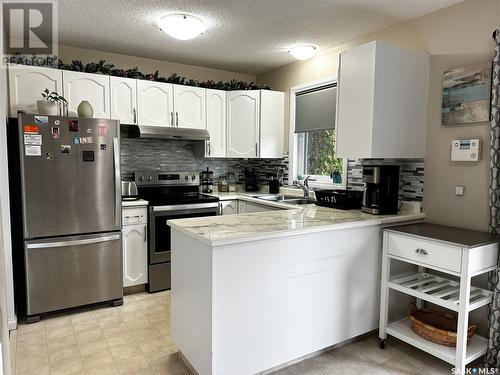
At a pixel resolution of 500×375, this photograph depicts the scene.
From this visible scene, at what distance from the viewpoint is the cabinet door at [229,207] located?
3791mm

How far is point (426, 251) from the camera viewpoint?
2133 millimetres

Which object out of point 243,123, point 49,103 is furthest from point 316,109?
point 49,103

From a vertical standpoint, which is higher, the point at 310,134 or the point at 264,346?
Result: the point at 310,134

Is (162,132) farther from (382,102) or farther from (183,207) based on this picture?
(382,102)

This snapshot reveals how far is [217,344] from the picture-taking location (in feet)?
5.95

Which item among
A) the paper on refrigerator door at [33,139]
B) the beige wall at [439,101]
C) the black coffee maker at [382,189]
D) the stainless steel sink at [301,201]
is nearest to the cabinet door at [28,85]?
the paper on refrigerator door at [33,139]

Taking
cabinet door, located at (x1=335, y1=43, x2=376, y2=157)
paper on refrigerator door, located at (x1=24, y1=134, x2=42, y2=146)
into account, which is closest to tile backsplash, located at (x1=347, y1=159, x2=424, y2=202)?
cabinet door, located at (x1=335, y1=43, x2=376, y2=157)

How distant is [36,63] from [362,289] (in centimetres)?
338

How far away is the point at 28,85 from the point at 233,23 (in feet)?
6.16

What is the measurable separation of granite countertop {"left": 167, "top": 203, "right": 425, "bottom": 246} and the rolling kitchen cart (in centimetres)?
21

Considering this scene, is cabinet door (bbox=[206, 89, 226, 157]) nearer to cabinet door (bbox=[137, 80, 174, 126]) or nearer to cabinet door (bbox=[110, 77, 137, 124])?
cabinet door (bbox=[137, 80, 174, 126])

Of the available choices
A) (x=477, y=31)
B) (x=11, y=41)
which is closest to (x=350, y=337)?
(x=477, y=31)

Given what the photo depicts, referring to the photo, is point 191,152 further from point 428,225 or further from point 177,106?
point 428,225

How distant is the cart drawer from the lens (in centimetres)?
200
